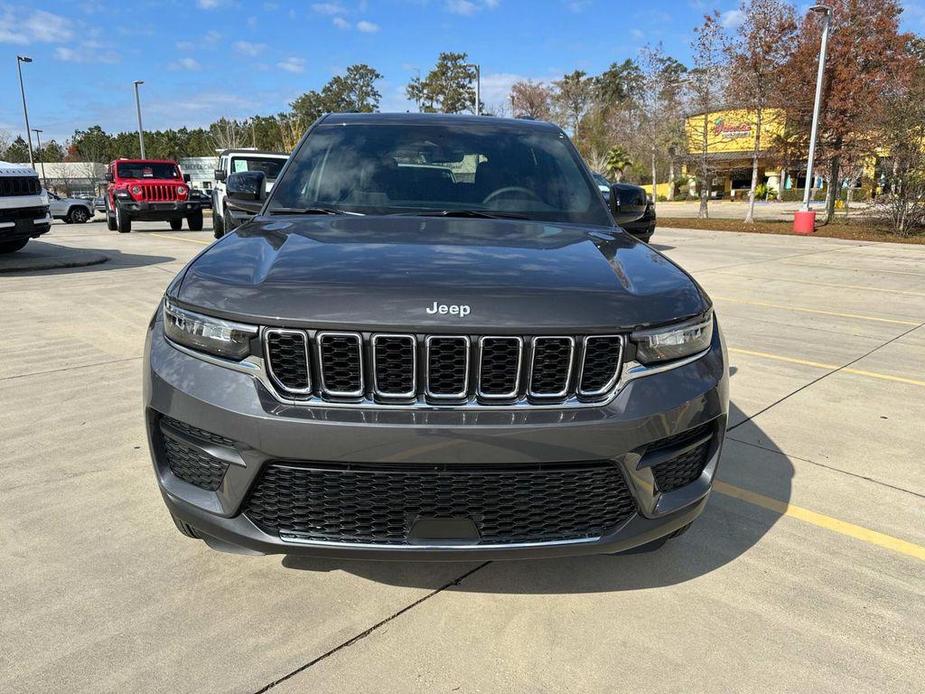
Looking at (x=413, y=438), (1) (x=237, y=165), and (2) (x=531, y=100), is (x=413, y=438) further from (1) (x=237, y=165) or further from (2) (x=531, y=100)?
(2) (x=531, y=100)

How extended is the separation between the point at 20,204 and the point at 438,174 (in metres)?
10.1

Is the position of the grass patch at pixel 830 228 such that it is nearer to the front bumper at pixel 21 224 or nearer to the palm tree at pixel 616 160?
the front bumper at pixel 21 224

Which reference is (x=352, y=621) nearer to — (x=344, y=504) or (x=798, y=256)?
(x=344, y=504)

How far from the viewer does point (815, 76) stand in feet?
73.6

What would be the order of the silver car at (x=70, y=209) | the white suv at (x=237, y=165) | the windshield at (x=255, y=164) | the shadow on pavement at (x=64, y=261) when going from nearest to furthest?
the shadow on pavement at (x=64, y=261) < the white suv at (x=237, y=165) < the windshield at (x=255, y=164) < the silver car at (x=70, y=209)

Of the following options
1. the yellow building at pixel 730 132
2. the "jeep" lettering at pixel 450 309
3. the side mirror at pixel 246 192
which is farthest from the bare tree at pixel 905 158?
the "jeep" lettering at pixel 450 309

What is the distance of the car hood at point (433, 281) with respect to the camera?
2.01 m

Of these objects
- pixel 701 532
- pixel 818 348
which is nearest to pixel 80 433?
pixel 701 532

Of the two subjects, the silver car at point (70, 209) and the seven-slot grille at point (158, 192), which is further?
the silver car at point (70, 209)

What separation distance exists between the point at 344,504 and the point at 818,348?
5774 mm

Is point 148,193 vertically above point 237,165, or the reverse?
point 237,165

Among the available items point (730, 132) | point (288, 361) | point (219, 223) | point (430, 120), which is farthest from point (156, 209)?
point (730, 132)

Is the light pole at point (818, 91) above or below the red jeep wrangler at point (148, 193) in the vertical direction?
above

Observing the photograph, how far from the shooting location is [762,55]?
22.7 meters
